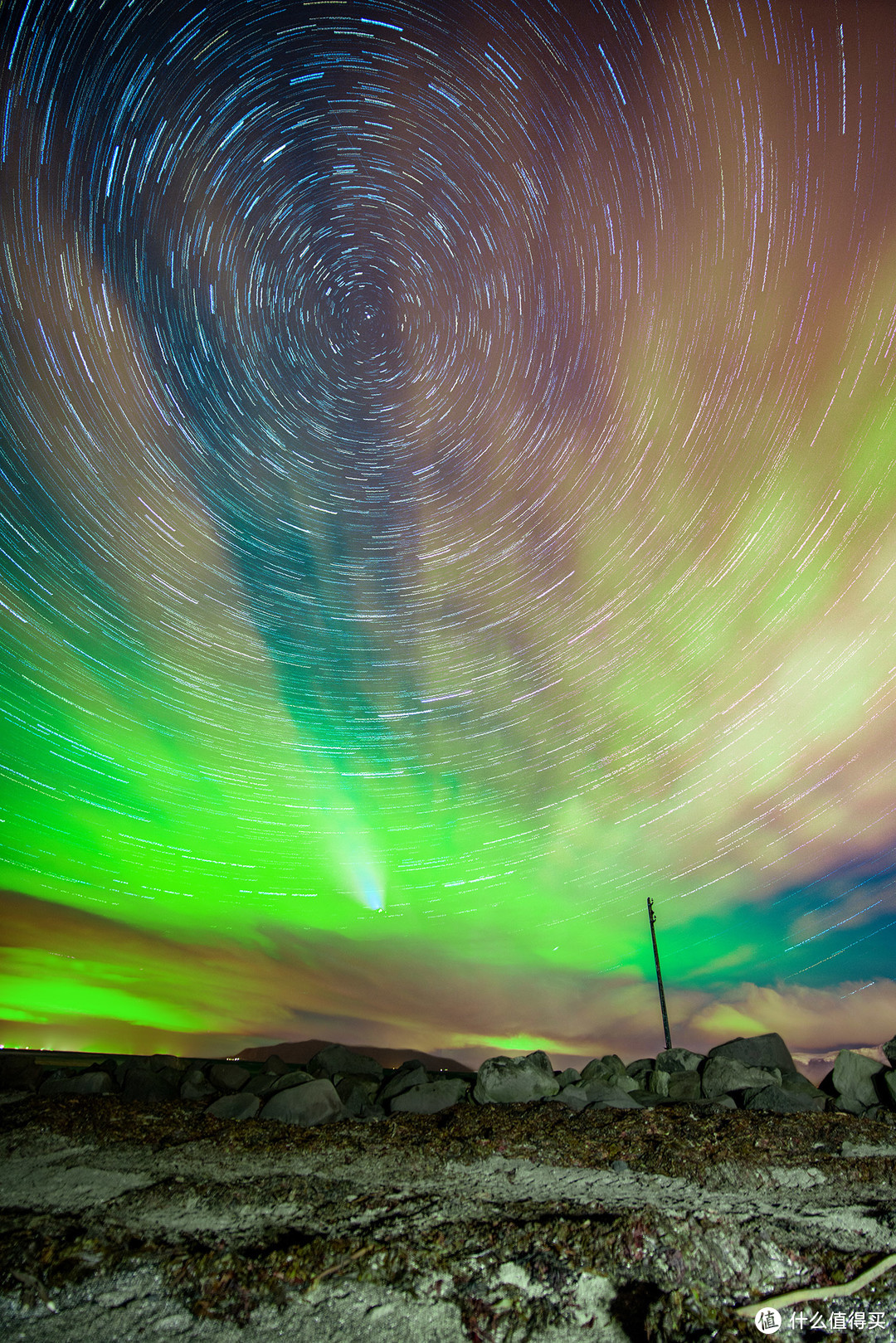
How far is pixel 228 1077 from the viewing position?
68.1 ft

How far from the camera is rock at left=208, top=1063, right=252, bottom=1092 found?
66.8 feet

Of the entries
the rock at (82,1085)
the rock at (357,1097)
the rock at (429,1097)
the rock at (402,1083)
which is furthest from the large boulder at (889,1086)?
the rock at (82,1085)

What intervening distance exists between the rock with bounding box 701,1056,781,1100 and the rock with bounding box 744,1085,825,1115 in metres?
1.54

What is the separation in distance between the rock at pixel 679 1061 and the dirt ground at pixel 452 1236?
8.67 meters

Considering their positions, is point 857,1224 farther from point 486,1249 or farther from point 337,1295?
point 337,1295

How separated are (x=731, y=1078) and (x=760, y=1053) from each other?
2.80m

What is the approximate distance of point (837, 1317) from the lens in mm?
4715

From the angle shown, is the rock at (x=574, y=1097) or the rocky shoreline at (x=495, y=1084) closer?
the rocky shoreline at (x=495, y=1084)

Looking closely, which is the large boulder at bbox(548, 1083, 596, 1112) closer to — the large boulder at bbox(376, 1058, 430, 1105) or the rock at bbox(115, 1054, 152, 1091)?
the large boulder at bbox(376, 1058, 430, 1105)

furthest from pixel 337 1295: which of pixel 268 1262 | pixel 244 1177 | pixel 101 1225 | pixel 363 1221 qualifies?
pixel 244 1177

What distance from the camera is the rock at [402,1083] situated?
17031mm

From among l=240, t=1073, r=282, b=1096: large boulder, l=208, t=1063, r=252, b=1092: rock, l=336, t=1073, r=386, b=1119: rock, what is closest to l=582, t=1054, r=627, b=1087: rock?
l=336, t=1073, r=386, b=1119: rock

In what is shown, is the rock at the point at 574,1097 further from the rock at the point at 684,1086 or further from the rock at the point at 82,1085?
the rock at the point at 82,1085

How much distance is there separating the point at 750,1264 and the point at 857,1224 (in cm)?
219
